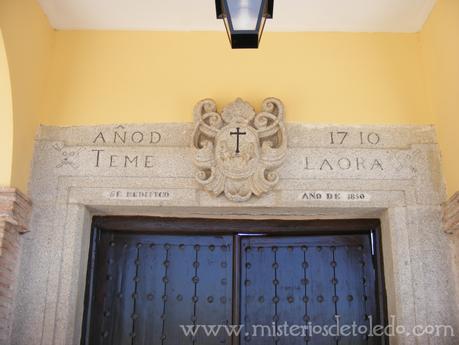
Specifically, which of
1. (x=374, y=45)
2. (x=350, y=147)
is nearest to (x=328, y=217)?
(x=350, y=147)

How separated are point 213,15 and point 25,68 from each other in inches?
53.8

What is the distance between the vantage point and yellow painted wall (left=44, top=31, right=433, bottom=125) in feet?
15.2

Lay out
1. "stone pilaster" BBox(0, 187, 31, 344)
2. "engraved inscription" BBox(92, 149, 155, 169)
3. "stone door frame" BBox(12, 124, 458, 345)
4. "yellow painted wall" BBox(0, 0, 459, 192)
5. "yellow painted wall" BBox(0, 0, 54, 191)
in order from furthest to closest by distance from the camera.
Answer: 1. "yellow painted wall" BBox(0, 0, 459, 192)
2. "engraved inscription" BBox(92, 149, 155, 169)
3. "yellow painted wall" BBox(0, 0, 54, 191)
4. "stone door frame" BBox(12, 124, 458, 345)
5. "stone pilaster" BBox(0, 187, 31, 344)

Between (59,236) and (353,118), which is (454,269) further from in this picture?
(59,236)

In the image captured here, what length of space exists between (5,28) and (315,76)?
2.13m

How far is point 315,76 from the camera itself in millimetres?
4723

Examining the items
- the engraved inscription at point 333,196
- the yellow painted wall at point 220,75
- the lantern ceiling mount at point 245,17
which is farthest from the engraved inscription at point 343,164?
the lantern ceiling mount at point 245,17

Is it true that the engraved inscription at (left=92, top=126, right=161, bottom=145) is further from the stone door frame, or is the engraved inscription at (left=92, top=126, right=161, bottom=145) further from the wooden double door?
the wooden double door

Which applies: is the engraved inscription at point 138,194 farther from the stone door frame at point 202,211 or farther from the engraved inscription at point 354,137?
the engraved inscription at point 354,137

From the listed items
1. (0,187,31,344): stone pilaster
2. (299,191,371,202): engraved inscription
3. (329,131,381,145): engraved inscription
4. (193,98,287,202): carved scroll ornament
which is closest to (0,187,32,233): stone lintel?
(0,187,31,344): stone pilaster

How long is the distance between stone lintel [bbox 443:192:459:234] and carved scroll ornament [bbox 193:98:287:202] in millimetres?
1108

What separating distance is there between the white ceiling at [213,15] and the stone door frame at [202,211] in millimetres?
811

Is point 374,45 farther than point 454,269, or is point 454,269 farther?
point 374,45

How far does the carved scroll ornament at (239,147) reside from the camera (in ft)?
14.2
